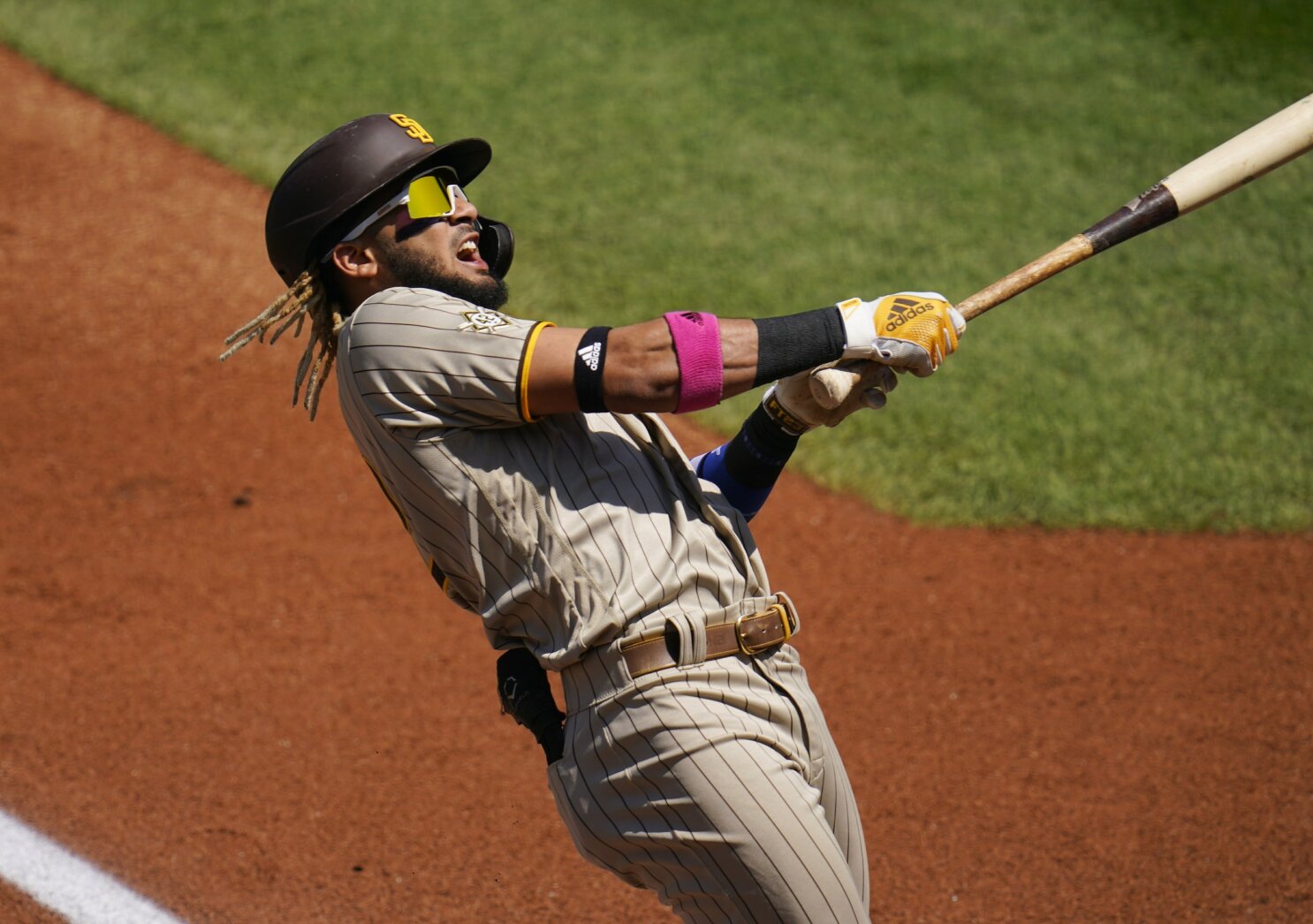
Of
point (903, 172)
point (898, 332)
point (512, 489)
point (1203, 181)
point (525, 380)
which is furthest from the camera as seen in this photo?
point (903, 172)

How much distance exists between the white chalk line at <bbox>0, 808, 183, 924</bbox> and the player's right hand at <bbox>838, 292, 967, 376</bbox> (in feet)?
8.15

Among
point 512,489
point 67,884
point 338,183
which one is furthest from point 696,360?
point 67,884

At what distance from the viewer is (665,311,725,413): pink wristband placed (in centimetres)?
221

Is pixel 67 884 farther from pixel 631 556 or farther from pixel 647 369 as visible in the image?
pixel 647 369

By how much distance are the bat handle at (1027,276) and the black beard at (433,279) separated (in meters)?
1.00

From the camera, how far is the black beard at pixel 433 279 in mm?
2572

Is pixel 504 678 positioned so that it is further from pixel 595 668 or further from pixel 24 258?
pixel 24 258

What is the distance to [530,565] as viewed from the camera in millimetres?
2299

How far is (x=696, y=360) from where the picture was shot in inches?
87.2

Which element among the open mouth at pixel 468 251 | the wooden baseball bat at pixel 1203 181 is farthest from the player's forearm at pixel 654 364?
the wooden baseball bat at pixel 1203 181

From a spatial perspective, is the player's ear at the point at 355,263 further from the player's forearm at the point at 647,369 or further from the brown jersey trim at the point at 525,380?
the player's forearm at the point at 647,369

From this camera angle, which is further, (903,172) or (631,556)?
(903,172)

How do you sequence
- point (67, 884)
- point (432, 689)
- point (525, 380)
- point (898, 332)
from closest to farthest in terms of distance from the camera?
point (525, 380) → point (898, 332) → point (67, 884) → point (432, 689)

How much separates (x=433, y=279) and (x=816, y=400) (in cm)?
84
